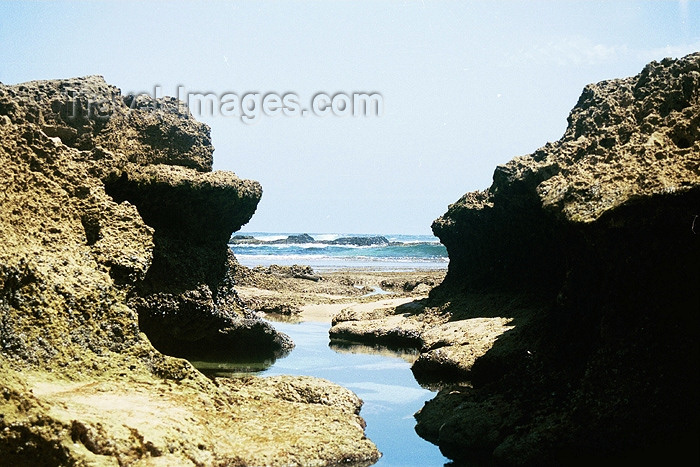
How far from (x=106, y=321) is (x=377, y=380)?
4178 millimetres

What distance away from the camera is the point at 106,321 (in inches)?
241

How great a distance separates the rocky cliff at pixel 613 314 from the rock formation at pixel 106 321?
4.54 ft

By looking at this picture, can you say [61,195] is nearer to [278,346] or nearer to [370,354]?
[278,346]

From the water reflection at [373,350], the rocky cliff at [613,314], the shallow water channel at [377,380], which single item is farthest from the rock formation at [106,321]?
the water reflection at [373,350]

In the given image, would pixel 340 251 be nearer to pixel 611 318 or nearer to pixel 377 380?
pixel 377 380

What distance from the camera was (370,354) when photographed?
1134cm

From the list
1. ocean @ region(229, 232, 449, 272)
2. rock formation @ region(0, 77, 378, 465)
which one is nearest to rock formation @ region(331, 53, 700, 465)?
rock formation @ region(0, 77, 378, 465)

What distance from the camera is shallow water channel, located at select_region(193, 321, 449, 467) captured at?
20.9 feet

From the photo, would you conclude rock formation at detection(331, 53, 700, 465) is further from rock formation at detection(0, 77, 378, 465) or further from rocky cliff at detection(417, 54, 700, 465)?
rock formation at detection(0, 77, 378, 465)

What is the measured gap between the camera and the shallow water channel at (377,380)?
20.9 feet

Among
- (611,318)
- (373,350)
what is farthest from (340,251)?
(611,318)

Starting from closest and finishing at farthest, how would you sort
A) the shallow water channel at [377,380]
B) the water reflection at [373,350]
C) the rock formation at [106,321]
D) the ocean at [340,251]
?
the rock formation at [106,321], the shallow water channel at [377,380], the water reflection at [373,350], the ocean at [340,251]

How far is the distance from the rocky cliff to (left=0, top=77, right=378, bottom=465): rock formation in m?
1.39

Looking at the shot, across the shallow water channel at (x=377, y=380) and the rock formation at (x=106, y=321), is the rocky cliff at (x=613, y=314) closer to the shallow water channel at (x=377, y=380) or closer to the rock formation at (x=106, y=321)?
the shallow water channel at (x=377, y=380)
